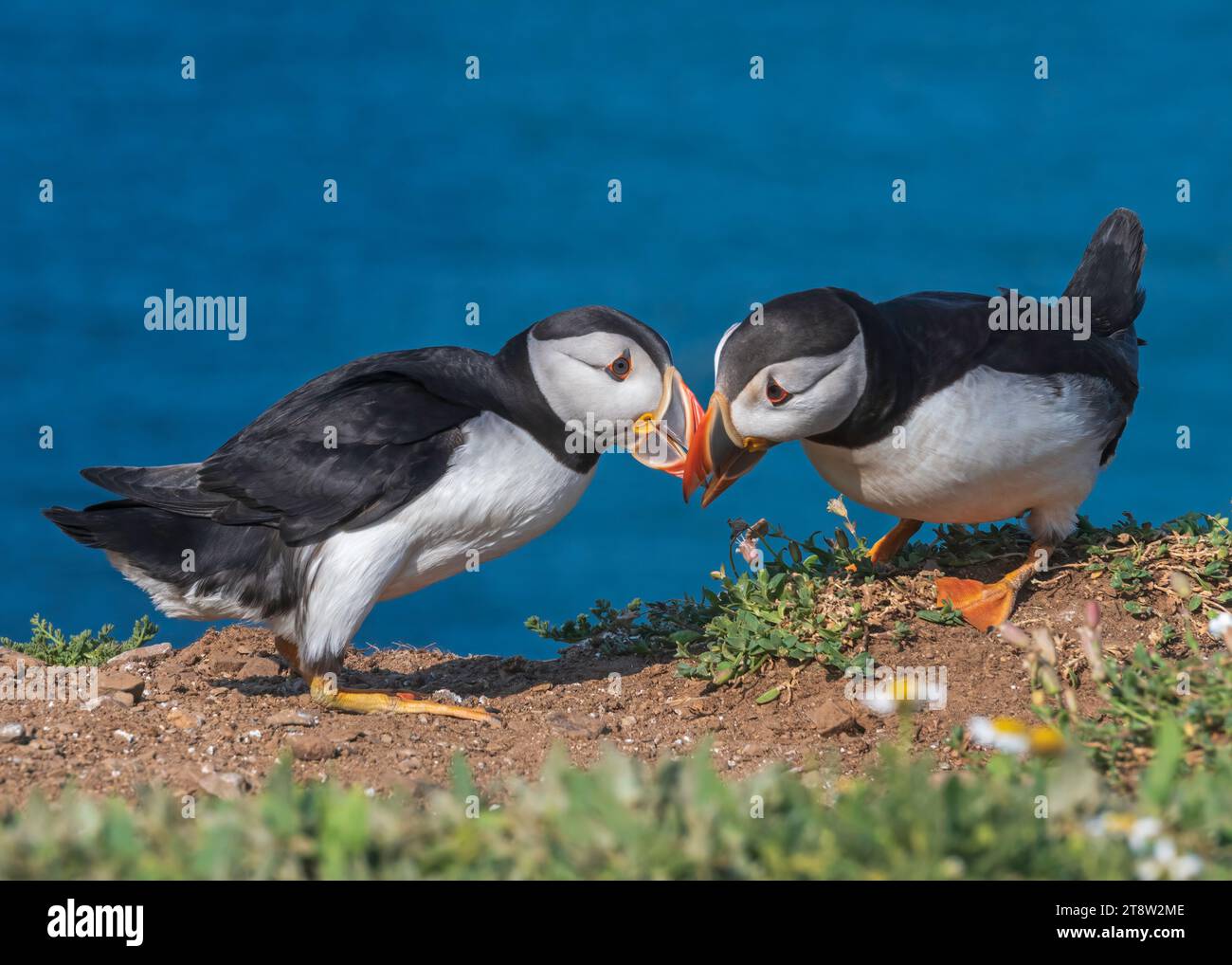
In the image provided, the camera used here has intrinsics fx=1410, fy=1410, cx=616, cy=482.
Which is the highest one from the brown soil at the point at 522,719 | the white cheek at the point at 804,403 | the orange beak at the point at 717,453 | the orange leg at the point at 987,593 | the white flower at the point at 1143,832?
the white cheek at the point at 804,403

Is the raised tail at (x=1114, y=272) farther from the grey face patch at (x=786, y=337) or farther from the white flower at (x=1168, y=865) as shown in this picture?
the white flower at (x=1168, y=865)

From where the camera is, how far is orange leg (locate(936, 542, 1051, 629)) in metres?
5.20

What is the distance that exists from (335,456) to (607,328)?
108cm

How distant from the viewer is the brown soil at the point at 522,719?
4.34 meters

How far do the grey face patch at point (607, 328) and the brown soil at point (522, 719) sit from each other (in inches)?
49.0

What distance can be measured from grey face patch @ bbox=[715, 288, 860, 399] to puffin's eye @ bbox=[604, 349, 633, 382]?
48 centimetres

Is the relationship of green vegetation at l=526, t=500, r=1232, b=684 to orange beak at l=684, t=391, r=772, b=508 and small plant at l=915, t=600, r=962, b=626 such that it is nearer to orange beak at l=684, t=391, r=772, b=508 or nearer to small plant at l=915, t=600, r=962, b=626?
small plant at l=915, t=600, r=962, b=626

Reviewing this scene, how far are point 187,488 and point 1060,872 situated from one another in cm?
372

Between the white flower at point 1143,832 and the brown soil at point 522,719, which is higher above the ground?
the brown soil at point 522,719

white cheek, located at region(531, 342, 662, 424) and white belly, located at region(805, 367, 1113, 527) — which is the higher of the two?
white cheek, located at region(531, 342, 662, 424)

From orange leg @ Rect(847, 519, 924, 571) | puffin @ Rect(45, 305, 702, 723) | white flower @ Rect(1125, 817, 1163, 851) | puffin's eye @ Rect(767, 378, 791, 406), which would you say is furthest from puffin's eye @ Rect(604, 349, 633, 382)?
white flower @ Rect(1125, 817, 1163, 851)

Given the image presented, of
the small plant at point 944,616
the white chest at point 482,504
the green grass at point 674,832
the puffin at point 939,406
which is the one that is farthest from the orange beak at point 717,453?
the green grass at point 674,832

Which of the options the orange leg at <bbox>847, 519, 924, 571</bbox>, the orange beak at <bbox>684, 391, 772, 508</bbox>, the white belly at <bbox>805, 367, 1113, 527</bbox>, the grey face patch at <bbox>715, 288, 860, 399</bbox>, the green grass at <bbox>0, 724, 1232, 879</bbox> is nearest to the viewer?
the green grass at <bbox>0, 724, 1232, 879</bbox>
